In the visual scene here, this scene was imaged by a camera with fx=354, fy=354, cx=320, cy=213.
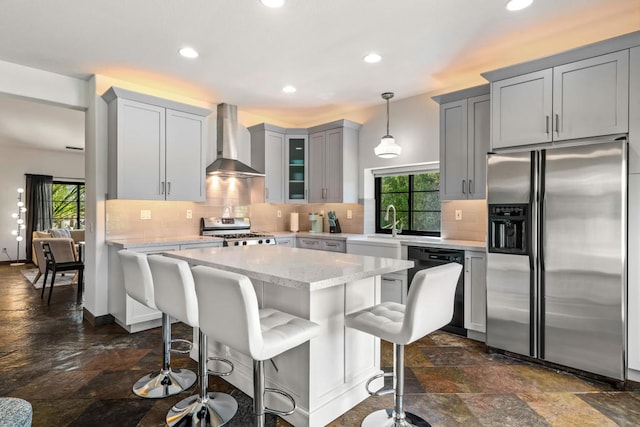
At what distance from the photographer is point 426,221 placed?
179 inches

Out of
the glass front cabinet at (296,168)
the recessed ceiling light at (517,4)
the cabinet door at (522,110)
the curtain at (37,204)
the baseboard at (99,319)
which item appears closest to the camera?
the recessed ceiling light at (517,4)

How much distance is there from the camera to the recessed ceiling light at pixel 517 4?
7.91ft

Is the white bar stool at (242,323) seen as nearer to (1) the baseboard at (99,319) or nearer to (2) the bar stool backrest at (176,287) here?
(2) the bar stool backrest at (176,287)

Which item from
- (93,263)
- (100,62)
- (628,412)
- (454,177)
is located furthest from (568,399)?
(100,62)

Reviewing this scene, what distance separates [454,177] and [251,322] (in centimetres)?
296

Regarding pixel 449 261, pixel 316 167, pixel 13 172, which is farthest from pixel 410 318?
pixel 13 172

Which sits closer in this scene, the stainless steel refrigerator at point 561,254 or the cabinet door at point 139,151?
the stainless steel refrigerator at point 561,254

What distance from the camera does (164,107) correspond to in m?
3.95

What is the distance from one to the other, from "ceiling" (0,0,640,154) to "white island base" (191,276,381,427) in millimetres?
1967

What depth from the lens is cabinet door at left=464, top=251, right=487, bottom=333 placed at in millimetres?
3297

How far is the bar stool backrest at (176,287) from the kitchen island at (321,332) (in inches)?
9.4

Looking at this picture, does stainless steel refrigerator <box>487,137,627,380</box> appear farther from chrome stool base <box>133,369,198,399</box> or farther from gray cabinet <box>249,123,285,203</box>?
gray cabinet <box>249,123,285,203</box>

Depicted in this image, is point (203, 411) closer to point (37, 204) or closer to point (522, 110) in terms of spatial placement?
point (522, 110)

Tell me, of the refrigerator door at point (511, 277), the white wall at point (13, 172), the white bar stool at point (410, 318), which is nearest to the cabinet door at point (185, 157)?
the white bar stool at point (410, 318)
